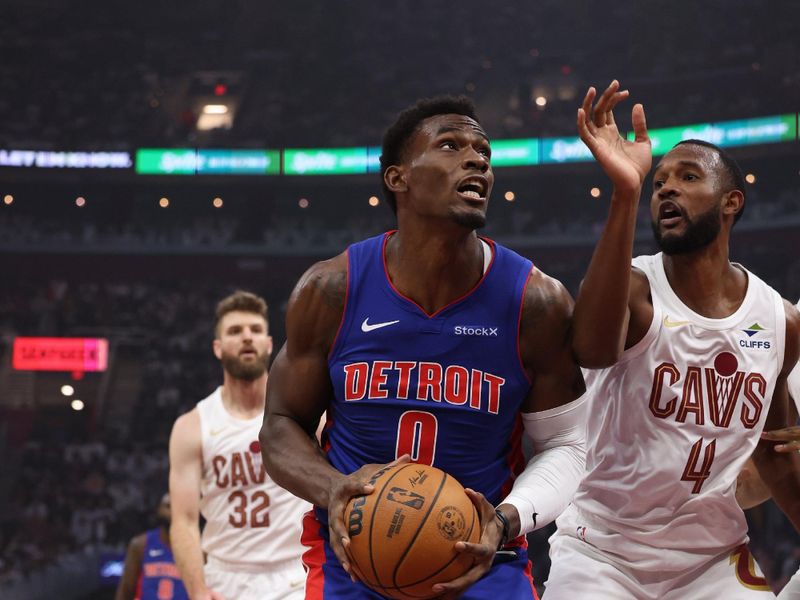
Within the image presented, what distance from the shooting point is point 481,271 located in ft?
12.1

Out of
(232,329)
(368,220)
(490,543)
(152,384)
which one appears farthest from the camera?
(368,220)

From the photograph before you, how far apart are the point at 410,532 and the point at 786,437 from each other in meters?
1.82

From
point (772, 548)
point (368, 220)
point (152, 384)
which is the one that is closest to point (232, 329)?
point (772, 548)

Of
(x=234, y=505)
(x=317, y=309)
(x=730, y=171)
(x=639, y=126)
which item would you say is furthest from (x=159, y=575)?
(x=639, y=126)

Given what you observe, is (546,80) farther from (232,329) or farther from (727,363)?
(727,363)

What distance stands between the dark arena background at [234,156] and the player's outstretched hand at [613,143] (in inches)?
720

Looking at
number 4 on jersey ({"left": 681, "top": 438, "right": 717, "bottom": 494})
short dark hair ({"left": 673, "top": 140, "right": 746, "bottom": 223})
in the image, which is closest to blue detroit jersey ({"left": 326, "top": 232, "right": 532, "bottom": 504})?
number 4 on jersey ({"left": 681, "top": 438, "right": 717, "bottom": 494})

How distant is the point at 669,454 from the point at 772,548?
1425 cm

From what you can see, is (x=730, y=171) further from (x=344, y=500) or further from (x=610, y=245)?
(x=344, y=500)

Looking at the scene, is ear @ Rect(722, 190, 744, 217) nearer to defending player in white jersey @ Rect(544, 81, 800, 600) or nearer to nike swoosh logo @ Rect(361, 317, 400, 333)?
defending player in white jersey @ Rect(544, 81, 800, 600)

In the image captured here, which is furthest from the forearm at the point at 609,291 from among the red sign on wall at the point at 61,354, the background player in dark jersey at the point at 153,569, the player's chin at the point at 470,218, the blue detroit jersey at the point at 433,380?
the red sign on wall at the point at 61,354

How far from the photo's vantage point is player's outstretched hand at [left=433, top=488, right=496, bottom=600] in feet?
9.74

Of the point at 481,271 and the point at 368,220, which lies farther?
the point at 368,220

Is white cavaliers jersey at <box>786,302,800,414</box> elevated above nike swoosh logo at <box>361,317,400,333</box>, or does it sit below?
below
